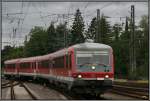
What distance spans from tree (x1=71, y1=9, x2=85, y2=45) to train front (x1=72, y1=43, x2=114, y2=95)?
66.7 inches

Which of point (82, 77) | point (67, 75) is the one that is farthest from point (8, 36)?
point (82, 77)

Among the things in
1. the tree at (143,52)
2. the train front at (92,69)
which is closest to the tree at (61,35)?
the train front at (92,69)

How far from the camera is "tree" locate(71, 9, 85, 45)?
20.9 m

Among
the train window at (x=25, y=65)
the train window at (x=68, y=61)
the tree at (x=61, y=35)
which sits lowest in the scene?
the train window at (x=25, y=65)

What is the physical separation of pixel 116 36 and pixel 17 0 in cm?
2008

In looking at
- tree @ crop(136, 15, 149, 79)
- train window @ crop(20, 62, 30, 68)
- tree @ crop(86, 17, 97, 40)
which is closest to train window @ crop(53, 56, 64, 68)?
tree @ crop(86, 17, 97, 40)

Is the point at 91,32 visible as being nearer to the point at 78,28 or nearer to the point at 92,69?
the point at 78,28

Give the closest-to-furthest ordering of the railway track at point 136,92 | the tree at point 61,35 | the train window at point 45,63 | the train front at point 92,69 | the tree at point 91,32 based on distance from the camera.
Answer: the train front at point 92,69
the railway track at point 136,92
the tree at point 91,32
the tree at point 61,35
the train window at point 45,63

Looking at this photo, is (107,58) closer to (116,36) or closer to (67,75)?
(67,75)

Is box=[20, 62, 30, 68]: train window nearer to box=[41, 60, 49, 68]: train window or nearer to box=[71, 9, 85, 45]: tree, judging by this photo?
box=[41, 60, 49, 68]: train window

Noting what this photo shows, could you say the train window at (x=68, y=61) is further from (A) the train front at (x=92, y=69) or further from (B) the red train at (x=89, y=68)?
(A) the train front at (x=92, y=69)

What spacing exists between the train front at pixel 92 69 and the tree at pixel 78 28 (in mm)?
1693

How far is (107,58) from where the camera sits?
63.1 feet

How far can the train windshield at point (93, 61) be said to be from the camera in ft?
62.1
